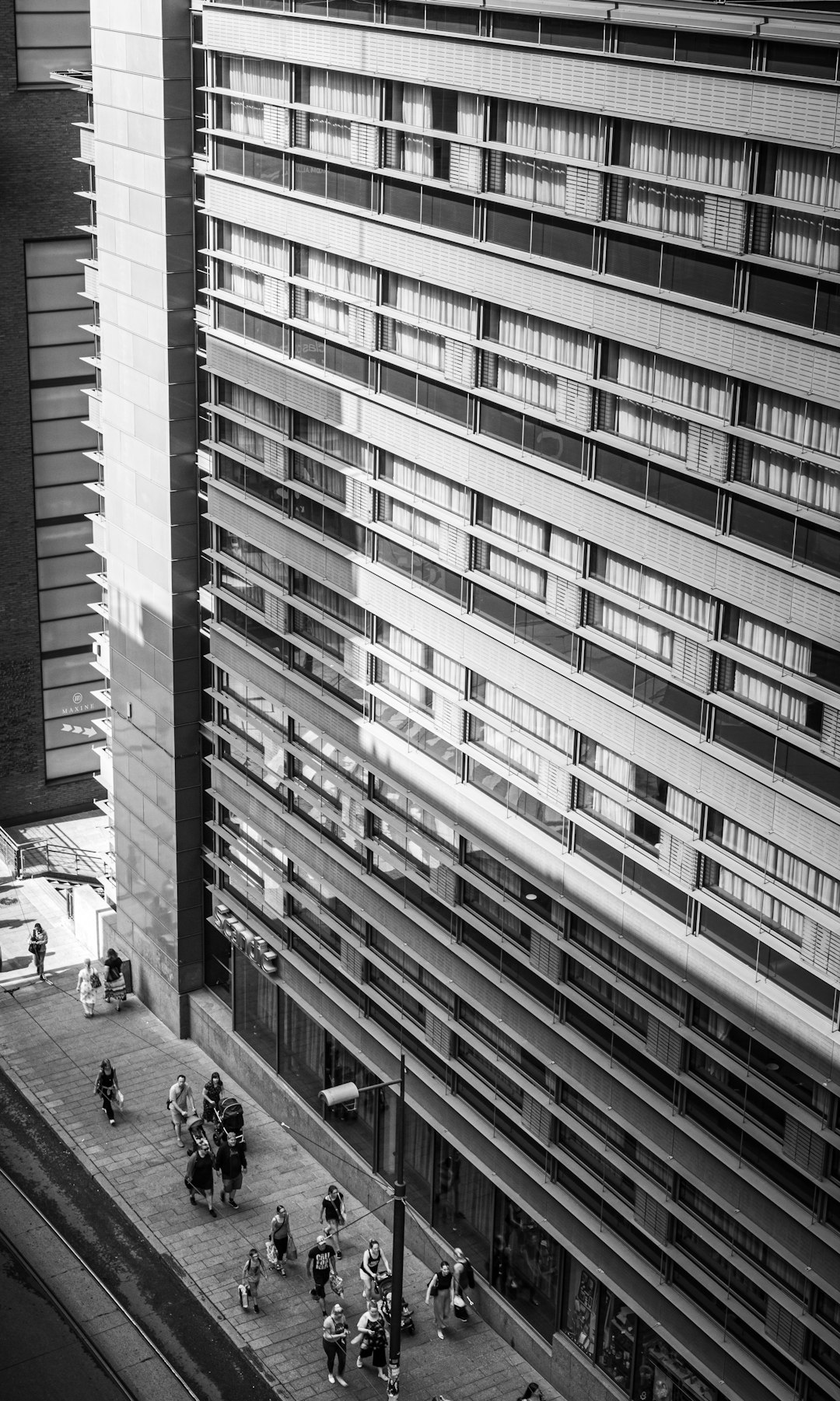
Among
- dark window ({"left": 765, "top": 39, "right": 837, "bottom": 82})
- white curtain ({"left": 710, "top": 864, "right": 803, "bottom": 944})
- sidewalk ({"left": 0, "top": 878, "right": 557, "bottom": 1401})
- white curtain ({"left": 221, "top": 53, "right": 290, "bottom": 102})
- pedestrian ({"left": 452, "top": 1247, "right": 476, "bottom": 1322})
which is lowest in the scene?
sidewalk ({"left": 0, "top": 878, "right": 557, "bottom": 1401})

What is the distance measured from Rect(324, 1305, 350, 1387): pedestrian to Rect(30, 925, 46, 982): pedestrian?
1898 centimetres

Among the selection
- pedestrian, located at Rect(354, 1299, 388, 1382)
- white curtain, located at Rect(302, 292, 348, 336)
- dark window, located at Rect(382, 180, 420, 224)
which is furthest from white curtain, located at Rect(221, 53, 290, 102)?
pedestrian, located at Rect(354, 1299, 388, 1382)

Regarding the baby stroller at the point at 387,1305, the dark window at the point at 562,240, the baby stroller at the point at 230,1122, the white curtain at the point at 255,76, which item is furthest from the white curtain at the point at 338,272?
the baby stroller at the point at 387,1305

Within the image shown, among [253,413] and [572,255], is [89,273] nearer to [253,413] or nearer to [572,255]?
[253,413]

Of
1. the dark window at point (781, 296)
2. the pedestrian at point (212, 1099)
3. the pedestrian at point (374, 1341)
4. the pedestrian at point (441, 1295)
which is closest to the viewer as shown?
the dark window at point (781, 296)

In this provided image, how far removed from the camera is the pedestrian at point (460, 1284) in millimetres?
40062

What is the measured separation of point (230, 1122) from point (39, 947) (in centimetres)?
1120

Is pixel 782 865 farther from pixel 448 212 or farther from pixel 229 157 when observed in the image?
pixel 229 157

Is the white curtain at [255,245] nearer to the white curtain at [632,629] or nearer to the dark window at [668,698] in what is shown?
the white curtain at [632,629]

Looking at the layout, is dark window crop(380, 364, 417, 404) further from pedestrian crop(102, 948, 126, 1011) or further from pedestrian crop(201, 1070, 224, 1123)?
pedestrian crop(102, 948, 126, 1011)

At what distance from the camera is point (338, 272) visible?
4038 cm

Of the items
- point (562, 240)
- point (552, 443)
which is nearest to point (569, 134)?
point (562, 240)

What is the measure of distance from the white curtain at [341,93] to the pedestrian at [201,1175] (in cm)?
2355

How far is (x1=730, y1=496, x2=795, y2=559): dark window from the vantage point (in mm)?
29047
